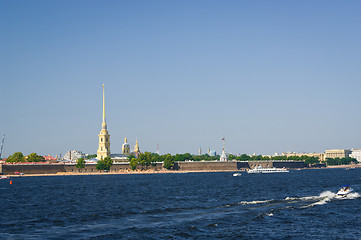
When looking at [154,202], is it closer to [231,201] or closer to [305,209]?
[231,201]

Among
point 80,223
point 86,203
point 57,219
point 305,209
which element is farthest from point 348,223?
point 86,203

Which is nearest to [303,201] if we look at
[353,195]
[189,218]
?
[353,195]

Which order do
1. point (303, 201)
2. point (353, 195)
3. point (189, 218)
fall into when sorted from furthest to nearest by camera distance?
point (353, 195) → point (303, 201) → point (189, 218)

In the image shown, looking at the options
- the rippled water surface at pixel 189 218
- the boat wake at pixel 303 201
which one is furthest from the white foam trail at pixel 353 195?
the rippled water surface at pixel 189 218

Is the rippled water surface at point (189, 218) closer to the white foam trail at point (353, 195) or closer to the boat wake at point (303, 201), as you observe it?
the boat wake at point (303, 201)

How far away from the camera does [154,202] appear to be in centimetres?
6538

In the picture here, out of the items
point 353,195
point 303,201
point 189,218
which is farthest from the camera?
point 353,195

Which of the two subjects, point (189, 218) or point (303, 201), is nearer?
point (189, 218)

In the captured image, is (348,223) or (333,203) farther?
(333,203)

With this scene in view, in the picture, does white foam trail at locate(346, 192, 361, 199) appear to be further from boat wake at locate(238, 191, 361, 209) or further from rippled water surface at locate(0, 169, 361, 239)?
rippled water surface at locate(0, 169, 361, 239)

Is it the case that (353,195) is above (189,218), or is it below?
above

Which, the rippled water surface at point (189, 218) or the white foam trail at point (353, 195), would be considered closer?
the rippled water surface at point (189, 218)

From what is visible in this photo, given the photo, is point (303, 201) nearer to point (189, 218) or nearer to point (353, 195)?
point (353, 195)

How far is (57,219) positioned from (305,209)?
1083 inches
